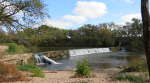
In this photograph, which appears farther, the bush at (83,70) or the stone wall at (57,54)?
the stone wall at (57,54)

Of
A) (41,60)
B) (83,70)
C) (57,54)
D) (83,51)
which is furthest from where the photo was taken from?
(83,51)

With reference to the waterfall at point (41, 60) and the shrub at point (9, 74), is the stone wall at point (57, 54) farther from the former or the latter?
the shrub at point (9, 74)

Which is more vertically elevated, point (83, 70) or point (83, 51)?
point (83, 70)

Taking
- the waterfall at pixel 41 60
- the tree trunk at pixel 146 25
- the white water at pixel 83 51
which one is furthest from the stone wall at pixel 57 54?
the tree trunk at pixel 146 25

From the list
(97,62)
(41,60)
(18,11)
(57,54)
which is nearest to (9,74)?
(18,11)

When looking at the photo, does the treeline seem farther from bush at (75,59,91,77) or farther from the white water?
bush at (75,59,91,77)

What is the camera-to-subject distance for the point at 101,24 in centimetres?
8825

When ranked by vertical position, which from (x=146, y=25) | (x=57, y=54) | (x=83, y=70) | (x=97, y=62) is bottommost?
(x=97, y=62)

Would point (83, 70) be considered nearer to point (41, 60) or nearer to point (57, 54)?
point (41, 60)

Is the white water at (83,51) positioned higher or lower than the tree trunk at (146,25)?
lower

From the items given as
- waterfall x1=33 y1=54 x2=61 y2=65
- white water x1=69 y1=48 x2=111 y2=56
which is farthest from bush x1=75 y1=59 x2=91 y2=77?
white water x1=69 y1=48 x2=111 y2=56

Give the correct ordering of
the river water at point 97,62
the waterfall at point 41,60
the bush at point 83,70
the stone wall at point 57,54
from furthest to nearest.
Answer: the stone wall at point 57,54 < the waterfall at point 41,60 < the river water at point 97,62 < the bush at point 83,70

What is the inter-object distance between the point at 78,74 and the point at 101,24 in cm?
7481

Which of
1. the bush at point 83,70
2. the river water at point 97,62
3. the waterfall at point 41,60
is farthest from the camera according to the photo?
the waterfall at point 41,60
